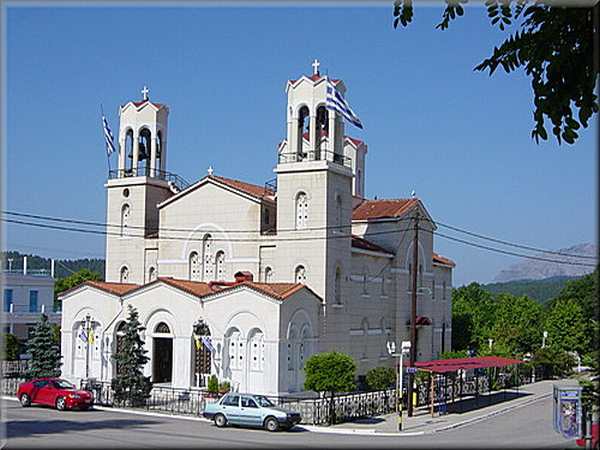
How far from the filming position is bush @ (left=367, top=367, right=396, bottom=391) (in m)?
39.8

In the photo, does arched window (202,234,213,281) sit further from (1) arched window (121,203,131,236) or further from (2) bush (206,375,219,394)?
(2) bush (206,375,219,394)

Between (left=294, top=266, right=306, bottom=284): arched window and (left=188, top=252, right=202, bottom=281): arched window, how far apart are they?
6.01m

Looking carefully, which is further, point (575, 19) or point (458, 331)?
point (458, 331)

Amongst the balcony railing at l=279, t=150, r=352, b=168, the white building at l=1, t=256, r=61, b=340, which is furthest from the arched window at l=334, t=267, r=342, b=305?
the white building at l=1, t=256, r=61, b=340

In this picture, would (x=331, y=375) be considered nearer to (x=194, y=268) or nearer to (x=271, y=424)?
(x=271, y=424)

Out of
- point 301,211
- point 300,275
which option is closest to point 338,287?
point 300,275

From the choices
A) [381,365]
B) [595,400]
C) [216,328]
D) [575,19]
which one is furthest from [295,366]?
[575,19]

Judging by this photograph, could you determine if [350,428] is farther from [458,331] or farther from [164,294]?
[458,331]

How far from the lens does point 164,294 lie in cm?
3878

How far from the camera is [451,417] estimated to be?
1325 inches

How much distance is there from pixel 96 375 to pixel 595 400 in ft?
101

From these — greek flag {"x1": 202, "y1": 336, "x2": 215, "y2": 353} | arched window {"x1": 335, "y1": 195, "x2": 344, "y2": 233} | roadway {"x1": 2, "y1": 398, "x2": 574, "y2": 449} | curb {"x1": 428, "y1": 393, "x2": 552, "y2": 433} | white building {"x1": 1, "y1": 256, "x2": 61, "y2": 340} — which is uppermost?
arched window {"x1": 335, "y1": 195, "x2": 344, "y2": 233}

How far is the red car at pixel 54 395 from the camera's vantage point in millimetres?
32656

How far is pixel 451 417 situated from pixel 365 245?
12.9 meters
